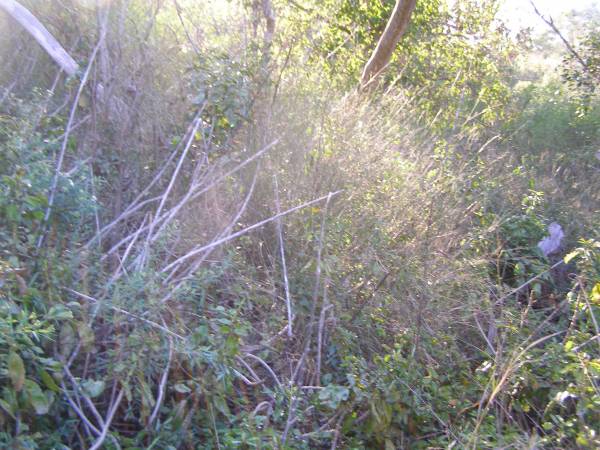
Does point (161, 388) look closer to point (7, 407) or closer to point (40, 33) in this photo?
point (7, 407)

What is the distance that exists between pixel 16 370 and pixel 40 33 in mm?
3118

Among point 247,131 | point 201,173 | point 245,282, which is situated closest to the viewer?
point 245,282

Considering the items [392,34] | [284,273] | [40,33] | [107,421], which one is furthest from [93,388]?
[392,34]

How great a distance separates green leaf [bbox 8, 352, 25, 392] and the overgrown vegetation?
14 millimetres

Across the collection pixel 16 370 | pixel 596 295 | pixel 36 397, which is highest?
pixel 596 295

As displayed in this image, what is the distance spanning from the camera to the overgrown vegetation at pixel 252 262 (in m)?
2.67

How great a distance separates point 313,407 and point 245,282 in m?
0.84

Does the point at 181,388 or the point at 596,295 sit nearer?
the point at 181,388

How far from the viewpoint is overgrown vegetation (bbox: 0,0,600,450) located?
2672 mm

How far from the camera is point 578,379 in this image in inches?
119

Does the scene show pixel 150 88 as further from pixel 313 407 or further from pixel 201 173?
pixel 313 407

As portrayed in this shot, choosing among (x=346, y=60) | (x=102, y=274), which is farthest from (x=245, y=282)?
(x=346, y=60)

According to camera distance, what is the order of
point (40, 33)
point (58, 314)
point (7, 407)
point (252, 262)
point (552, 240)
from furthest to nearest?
point (552, 240)
point (40, 33)
point (252, 262)
point (58, 314)
point (7, 407)

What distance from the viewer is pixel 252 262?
395cm
